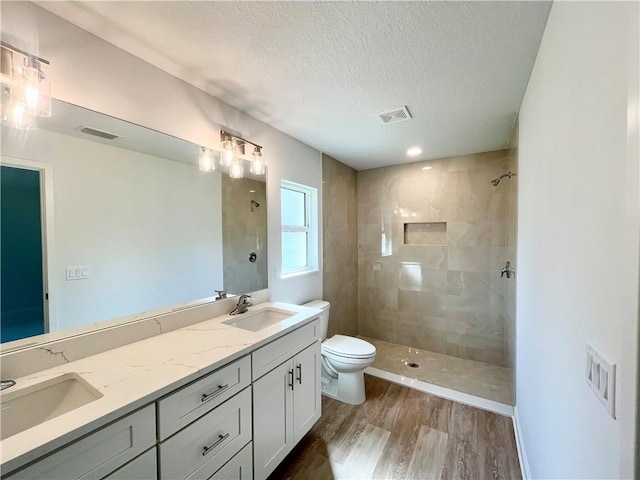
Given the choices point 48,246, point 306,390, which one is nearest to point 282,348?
point 306,390

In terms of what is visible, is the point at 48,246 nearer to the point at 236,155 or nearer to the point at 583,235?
the point at 236,155

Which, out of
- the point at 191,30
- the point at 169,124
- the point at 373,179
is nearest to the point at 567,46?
the point at 191,30

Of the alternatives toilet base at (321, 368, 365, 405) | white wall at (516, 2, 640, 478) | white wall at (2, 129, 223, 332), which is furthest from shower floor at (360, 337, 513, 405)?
white wall at (2, 129, 223, 332)

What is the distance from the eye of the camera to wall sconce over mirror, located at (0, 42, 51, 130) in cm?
96

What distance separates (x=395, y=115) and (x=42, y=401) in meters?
2.38

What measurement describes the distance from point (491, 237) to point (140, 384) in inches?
120

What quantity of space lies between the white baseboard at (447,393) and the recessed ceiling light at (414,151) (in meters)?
2.25

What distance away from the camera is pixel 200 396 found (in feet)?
3.46

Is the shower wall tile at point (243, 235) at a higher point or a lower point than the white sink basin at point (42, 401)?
higher

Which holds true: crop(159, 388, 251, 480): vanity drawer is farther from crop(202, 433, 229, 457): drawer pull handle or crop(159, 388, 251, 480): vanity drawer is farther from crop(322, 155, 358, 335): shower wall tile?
crop(322, 155, 358, 335): shower wall tile

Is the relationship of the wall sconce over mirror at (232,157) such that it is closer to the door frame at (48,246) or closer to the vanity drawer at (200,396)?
the door frame at (48,246)

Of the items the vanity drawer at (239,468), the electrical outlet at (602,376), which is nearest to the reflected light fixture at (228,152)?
the vanity drawer at (239,468)

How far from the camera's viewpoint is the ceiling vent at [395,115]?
5.99 ft

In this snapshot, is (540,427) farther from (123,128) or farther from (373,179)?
(373,179)
